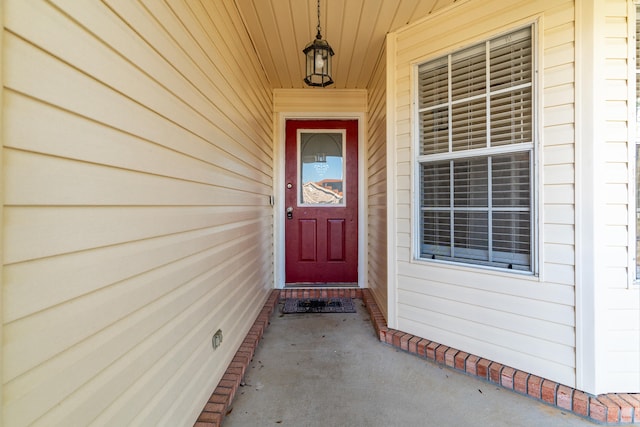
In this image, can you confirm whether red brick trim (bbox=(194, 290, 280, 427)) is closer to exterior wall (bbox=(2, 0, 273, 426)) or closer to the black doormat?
exterior wall (bbox=(2, 0, 273, 426))

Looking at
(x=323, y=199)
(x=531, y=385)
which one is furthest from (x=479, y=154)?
(x=323, y=199)

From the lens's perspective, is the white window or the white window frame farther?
the white window

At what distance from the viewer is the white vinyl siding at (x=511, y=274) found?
170cm

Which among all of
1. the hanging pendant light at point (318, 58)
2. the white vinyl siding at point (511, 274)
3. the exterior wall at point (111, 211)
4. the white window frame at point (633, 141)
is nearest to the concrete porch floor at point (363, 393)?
the white vinyl siding at point (511, 274)

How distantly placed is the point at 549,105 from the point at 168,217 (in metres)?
2.10

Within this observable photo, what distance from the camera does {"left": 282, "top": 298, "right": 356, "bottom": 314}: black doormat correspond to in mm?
3018

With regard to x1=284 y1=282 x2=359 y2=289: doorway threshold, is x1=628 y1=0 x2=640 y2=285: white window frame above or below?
above

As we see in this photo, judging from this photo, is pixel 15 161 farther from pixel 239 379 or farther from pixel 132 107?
pixel 239 379

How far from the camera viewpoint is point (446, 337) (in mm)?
2131

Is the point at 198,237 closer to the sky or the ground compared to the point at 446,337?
closer to the sky

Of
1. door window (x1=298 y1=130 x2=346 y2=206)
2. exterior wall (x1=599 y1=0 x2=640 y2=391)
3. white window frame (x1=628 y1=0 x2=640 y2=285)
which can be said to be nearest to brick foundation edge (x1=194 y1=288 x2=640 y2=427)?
exterior wall (x1=599 y1=0 x2=640 y2=391)

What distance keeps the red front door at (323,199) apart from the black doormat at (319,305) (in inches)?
13.3

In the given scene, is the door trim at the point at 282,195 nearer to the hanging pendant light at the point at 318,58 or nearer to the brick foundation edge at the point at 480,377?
the brick foundation edge at the point at 480,377

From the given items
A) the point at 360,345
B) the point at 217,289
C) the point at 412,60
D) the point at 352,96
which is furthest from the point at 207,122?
the point at 352,96
